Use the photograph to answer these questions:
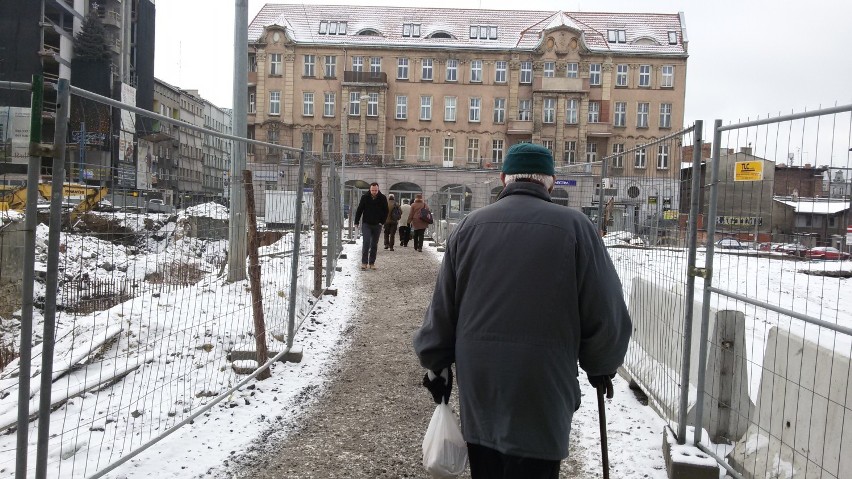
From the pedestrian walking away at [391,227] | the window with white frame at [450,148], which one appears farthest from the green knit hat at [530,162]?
the window with white frame at [450,148]

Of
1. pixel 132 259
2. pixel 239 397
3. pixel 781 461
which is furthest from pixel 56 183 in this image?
pixel 781 461

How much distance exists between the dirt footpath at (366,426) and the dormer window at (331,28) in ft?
185

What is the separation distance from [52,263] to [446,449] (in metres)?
1.92

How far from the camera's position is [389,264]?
55.3 feet

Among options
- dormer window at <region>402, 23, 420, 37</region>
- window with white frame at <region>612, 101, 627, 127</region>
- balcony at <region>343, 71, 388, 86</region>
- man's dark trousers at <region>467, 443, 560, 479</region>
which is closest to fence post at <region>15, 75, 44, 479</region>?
man's dark trousers at <region>467, 443, 560, 479</region>

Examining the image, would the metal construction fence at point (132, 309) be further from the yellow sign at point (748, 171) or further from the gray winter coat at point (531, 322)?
the yellow sign at point (748, 171)

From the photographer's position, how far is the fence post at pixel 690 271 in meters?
4.45

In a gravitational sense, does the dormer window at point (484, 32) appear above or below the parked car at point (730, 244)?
above

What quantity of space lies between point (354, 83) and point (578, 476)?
58.1 metres

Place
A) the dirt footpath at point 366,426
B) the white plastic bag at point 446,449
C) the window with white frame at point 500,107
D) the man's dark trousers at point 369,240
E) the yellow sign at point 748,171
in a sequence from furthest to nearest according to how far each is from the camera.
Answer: the window with white frame at point 500,107
the man's dark trousers at point 369,240
the dirt footpath at point 366,426
the yellow sign at point 748,171
the white plastic bag at point 446,449

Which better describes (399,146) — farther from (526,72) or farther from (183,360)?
(183,360)

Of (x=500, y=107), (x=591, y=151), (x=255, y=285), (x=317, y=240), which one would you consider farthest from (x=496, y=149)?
(x=255, y=285)

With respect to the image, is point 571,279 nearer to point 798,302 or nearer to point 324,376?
point 798,302

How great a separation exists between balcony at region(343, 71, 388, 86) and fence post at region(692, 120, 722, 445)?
188 ft
